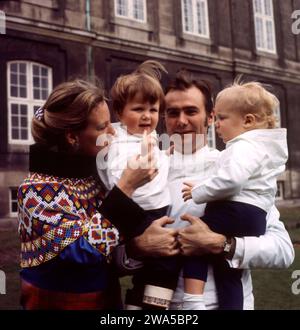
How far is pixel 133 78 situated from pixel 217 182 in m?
0.34

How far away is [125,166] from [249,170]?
0.96ft

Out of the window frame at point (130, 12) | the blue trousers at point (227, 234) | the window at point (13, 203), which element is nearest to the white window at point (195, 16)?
the window frame at point (130, 12)

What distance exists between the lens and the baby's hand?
1.06 meters

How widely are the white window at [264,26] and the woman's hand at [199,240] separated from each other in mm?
2063

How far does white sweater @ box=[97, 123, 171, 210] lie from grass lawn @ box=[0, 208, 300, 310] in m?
0.93

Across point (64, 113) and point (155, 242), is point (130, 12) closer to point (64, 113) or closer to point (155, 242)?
point (64, 113)

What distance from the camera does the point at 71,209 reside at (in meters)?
0.97

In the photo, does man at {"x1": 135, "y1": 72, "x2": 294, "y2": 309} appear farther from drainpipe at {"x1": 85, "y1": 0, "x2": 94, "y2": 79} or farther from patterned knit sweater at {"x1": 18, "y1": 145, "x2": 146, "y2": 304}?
drainpipe at {"x1": 85, "y1": 0, "x2": 94, "y2": 79}

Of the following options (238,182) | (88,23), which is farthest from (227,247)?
(88,23)

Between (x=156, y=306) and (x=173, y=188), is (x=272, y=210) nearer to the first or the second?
(x=173, y=188)

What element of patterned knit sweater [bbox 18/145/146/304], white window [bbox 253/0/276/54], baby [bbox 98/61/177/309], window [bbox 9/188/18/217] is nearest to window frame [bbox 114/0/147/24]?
white window [bbox 253/0/276/54]

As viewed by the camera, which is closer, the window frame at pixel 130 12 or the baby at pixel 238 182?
the baby at pixel 238 182

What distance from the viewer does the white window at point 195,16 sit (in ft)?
10.0

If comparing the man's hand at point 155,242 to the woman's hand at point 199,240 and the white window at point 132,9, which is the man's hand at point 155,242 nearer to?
the woman's hand at point 199,240
